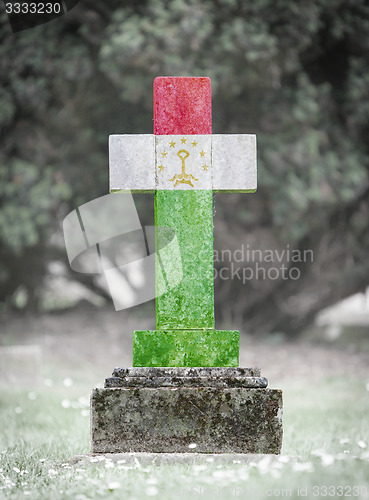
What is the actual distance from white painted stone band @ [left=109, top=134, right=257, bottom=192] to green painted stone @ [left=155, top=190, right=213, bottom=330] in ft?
0.27

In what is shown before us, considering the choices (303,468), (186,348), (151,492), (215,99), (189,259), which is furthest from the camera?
(215,99)

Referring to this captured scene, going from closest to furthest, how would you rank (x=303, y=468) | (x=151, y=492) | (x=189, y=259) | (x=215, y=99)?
1. (x=151, y=492)
2. (x=303, y=468)
3. (x=189, y=259)
4. (x=215, y=99)

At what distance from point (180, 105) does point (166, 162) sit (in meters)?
0.39

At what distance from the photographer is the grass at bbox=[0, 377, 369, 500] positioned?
282cm

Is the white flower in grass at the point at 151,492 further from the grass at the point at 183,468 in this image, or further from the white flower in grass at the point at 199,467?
the white flower in grass at the point at 199,467

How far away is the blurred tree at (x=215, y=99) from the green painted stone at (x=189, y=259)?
4421 mm

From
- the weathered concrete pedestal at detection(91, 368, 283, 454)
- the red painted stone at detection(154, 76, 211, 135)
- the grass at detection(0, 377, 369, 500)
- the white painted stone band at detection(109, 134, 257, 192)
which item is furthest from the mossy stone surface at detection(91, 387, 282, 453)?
the red painted stone at detection(154, 76, 211, 135)

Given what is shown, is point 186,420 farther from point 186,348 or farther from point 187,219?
point 187,219

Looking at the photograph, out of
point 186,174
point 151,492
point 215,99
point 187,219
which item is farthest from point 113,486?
point 215,99

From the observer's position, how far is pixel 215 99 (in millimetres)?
8617

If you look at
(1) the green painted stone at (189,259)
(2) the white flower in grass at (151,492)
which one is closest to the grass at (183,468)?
(2) the white flower in grass at (151,492)

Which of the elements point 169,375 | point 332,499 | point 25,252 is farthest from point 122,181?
point 25,252

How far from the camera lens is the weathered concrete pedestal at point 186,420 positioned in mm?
3490

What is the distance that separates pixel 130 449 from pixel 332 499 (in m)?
1.29
